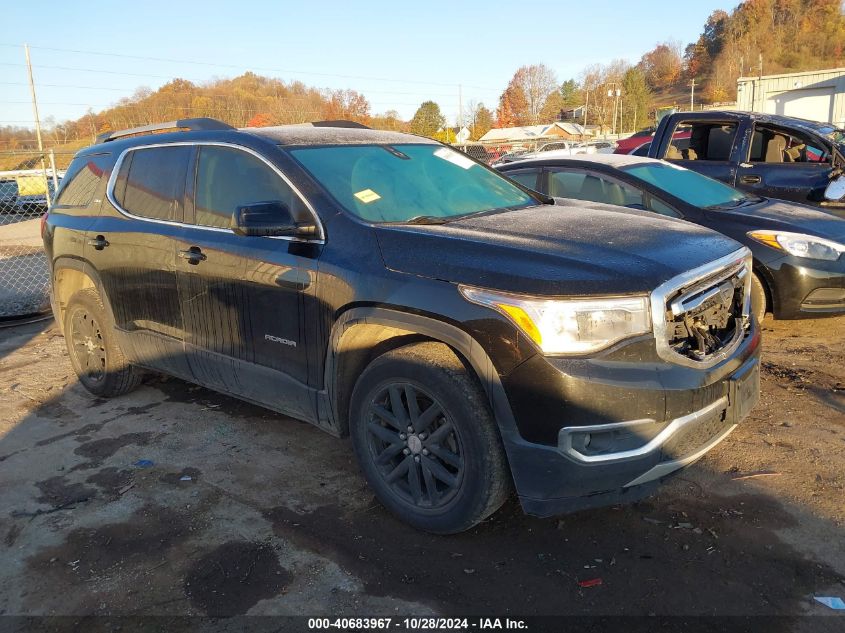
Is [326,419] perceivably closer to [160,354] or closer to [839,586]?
[160,354]

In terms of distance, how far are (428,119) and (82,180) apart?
68.4 m

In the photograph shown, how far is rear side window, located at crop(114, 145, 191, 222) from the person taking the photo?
419cm

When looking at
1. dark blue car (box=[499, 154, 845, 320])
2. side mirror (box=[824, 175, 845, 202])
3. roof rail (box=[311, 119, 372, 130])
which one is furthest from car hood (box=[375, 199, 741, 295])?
side mirror (box=[824, 175, 845, 202])

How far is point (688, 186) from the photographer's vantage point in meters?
6.26

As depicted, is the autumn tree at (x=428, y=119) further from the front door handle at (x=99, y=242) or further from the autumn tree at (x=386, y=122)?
the front door handle at (x=99, y=242)

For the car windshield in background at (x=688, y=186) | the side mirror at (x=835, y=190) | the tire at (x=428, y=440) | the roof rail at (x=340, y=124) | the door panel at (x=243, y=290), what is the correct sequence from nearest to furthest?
the tire at (x=428, y=440) < the door panel at (x=243, y=290) < the roof rail at (x=340, y=124) < the car windshield in background at (x=688, y=186) < the side mirror at (x=835, y=190)

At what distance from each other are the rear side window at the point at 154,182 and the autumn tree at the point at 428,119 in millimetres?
57521

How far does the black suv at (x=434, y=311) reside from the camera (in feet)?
8.70

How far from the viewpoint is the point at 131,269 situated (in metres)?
4.46

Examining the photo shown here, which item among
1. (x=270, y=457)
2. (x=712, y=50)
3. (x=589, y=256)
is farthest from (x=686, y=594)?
(x=712, y=50)

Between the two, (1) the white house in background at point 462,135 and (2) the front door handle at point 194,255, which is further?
(1) the white house in background at point 462,135

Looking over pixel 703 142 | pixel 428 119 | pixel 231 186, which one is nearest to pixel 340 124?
pixel 231 186

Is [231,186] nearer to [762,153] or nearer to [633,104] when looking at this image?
[762,153]

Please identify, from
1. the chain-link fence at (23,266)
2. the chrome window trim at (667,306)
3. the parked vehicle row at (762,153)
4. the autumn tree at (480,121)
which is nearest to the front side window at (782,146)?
the parked vehicle row at (762,153)
